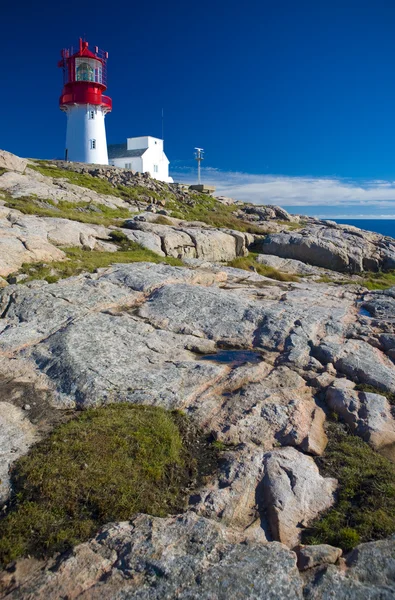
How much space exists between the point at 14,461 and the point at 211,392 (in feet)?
17.0

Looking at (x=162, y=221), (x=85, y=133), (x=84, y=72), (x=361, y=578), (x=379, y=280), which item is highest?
(x=84, y=72)

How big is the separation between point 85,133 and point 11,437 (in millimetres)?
72416

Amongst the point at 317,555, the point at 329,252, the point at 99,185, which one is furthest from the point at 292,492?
the point at 99,185

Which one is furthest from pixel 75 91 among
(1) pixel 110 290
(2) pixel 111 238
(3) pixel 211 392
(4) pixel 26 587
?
(4) pixel 26 587

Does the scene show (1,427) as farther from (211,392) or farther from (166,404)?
(211,392)

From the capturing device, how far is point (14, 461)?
8508 millimetres

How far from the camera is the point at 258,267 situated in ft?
97.5

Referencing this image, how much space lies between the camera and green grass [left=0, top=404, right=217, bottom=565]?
708 centimetres

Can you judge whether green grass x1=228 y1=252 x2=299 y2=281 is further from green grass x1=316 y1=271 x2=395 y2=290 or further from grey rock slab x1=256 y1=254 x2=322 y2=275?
green grass x1=316 y1=271 x2=395 y2=290

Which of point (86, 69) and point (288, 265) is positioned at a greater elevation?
point (86, 69)

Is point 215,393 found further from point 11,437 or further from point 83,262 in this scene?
point 83,262

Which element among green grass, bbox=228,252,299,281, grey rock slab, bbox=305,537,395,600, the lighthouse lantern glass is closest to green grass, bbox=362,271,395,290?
green grass, bbox=228,252,299,281

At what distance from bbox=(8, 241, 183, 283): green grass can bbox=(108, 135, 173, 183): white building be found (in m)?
62.4

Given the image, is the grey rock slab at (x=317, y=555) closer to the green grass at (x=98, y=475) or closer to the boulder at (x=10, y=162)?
the green grass at (x=98, y=475)
